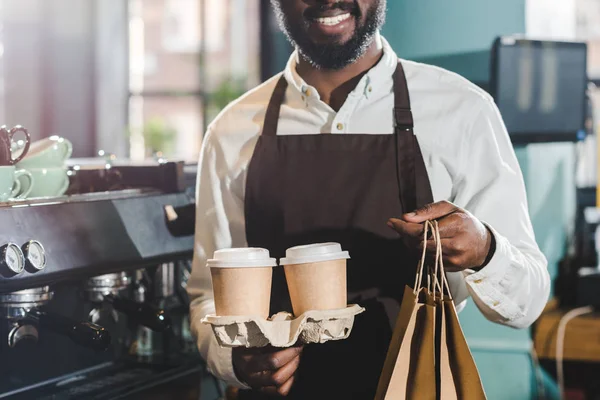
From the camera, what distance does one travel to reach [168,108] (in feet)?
21.4

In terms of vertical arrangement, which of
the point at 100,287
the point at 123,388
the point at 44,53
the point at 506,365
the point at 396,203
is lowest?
the point at 506,365

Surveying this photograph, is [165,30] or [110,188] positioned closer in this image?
[110,188]

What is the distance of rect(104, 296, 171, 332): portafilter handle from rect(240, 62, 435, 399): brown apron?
216mm

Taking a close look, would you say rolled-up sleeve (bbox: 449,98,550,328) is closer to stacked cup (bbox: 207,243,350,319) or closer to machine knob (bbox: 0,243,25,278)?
stacked cup (bbox: 207,243,350,319)

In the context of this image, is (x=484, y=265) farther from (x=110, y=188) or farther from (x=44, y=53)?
(x=44, y=53)

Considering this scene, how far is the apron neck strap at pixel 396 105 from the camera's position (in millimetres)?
1678

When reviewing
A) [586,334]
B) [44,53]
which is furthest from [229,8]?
[586,334]

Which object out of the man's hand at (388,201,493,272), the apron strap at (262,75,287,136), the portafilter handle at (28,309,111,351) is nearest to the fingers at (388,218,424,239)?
the man's hand at (388,201,493,272)

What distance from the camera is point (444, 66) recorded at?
2867 mm

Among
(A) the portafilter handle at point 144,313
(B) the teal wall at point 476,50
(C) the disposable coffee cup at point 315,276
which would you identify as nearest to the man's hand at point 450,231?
(C) the disposable coffee cup at point 315,276

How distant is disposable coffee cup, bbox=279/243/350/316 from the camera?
1.33m

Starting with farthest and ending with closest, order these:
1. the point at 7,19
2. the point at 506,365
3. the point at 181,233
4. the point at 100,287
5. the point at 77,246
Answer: the point at 7,19 → the point at 506,365 → the point at 181,233 → the point at 100,287 → the point at 77,246

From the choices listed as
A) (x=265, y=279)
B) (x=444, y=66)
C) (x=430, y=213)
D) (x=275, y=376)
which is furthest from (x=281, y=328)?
(x=444, y=66)

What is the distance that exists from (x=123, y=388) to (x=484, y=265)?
78 centimetres
